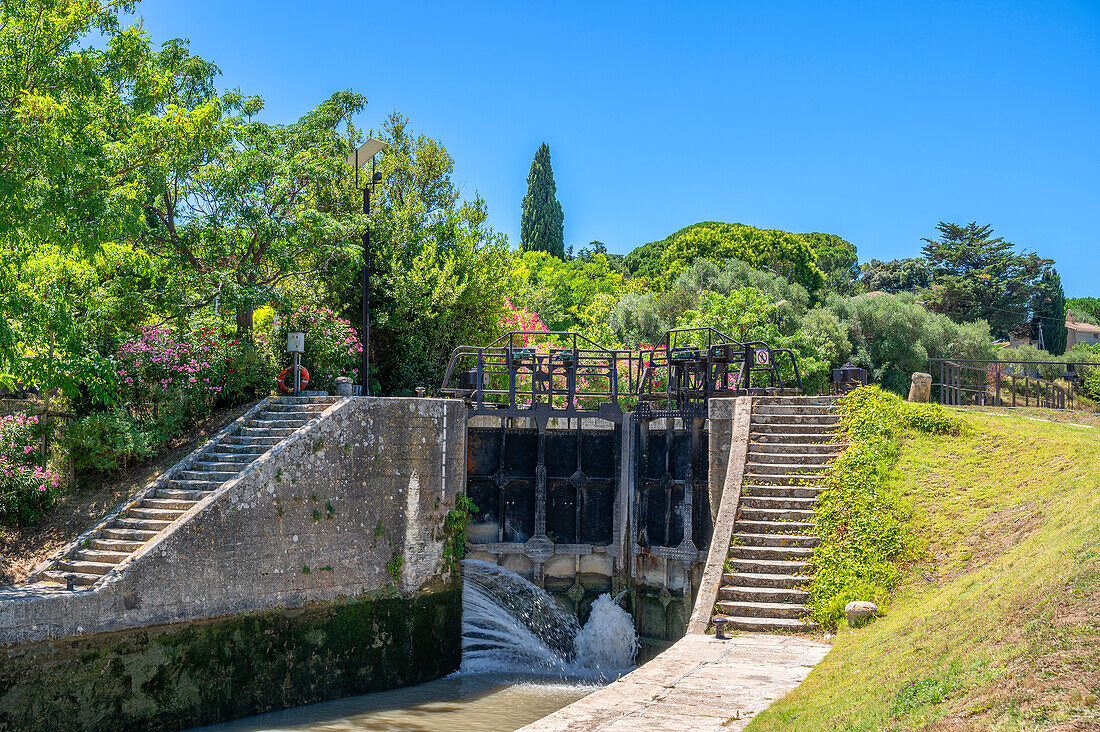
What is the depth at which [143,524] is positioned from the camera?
1206 cm

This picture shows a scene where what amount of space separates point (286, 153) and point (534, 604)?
9.15 m

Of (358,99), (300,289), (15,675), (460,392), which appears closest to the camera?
(15,675)

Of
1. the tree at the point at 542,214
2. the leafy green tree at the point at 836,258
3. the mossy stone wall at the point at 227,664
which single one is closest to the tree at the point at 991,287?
the leafy green tree at the point at 836,258

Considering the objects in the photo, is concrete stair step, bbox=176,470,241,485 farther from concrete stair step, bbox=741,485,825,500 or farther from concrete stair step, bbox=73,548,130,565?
concrete stair step, bbox=741,485,825,500

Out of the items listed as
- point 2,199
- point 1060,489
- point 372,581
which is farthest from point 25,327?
point 1060,489

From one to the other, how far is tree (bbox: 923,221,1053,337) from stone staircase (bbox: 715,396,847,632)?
3670 centimetres

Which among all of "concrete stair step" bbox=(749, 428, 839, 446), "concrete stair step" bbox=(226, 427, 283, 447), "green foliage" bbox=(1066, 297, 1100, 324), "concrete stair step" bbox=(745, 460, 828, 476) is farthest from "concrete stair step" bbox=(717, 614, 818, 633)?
"green foliage" bbox=(1066, 297, 1100, 324)

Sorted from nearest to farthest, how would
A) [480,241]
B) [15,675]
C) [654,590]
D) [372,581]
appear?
[15,675]
[372,581]
[654,590]
[480,241]

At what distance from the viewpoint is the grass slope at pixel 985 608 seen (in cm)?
543

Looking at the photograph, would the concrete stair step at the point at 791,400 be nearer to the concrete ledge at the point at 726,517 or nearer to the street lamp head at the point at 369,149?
the concrete ledge at the point at 726,517

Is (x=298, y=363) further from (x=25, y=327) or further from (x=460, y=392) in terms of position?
(x=25, y=327)

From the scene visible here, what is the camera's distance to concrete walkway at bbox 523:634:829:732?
7.03 metres

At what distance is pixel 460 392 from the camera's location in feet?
53.2

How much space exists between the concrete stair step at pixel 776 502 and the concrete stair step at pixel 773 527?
340mm
